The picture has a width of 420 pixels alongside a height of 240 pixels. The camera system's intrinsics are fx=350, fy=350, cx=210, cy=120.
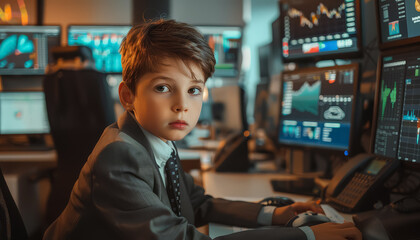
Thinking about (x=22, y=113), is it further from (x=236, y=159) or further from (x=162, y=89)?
(x=162, y=89)

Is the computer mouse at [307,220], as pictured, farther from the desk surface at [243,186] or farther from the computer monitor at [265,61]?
the computer monitor at [265,61]

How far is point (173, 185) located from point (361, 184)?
637mm

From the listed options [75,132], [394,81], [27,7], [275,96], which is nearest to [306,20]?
[394,81]

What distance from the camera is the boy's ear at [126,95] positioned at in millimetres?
855

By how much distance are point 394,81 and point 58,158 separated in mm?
1753

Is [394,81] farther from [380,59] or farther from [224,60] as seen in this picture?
[224,60]

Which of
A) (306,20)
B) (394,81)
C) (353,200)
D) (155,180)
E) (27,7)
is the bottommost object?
(353,200)

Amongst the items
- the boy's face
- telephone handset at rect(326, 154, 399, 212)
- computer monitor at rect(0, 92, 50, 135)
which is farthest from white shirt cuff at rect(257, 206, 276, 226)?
computer monitor at rect(0, 92, 50, 135)

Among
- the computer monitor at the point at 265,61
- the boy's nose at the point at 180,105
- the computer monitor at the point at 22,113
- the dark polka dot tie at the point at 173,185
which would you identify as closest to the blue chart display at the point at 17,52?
the computer monitor at the point at 22,113

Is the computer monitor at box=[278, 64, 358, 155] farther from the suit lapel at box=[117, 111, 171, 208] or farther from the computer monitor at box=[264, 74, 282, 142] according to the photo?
the suit lapel at box=[117, 111, 171, 208]

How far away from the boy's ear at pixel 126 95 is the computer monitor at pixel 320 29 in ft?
3.30

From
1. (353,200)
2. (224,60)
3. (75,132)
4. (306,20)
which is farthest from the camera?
(224,60)

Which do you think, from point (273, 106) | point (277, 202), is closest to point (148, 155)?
point (277, 202)

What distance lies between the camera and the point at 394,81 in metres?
1.13
